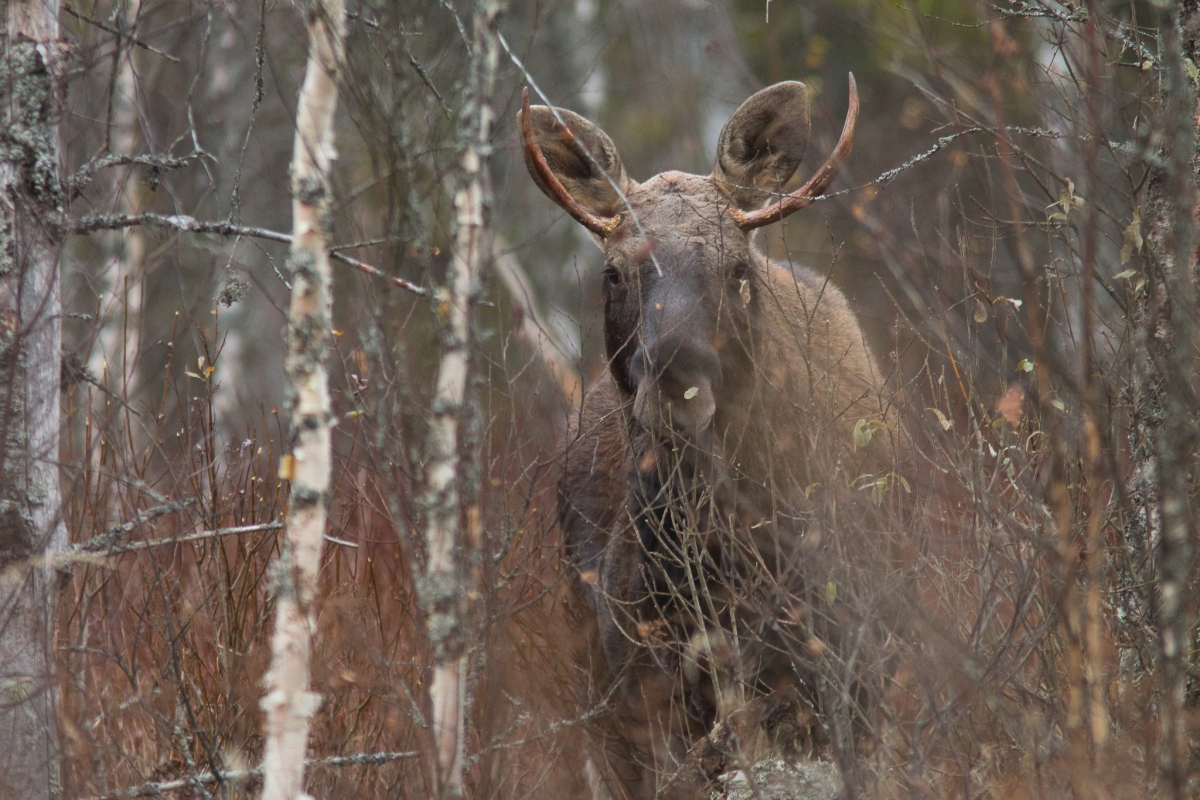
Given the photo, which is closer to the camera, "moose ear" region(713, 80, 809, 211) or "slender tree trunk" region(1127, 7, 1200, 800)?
"slender tree trunk" region(1127, 7, 1200, 800)

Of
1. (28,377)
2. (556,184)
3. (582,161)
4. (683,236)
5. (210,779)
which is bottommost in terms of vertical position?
(210,779)

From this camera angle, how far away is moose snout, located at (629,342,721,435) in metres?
4.69

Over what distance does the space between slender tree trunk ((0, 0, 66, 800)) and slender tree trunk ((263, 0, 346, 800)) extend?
91 centimetres

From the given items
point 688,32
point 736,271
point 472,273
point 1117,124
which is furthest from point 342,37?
point 688,32

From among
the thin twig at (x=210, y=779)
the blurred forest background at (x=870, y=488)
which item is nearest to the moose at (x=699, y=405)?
the blurred forest background at (x=870, y=488)

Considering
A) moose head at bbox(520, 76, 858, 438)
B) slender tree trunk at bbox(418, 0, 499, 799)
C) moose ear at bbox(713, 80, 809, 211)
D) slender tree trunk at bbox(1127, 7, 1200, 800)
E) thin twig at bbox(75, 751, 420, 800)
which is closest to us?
slender tree trunk at bbox(1127, 7, 1200, 800)

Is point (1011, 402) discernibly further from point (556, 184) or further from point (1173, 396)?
point (556, 184)

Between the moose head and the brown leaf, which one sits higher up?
the moose head

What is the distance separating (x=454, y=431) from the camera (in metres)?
2.91

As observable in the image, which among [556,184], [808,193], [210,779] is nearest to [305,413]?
[210,779]

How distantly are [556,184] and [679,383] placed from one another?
113cm

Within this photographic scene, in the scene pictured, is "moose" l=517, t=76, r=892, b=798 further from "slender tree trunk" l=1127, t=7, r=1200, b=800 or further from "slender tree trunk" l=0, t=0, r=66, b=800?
"slender tree trunk" l=0, t=0, r=66, b=800

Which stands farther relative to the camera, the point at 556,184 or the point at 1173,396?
the point at 556,184

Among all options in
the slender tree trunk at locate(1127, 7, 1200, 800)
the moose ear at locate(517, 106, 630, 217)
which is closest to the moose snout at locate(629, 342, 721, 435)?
the moose ear at locate(517, 106, 630, 217)
